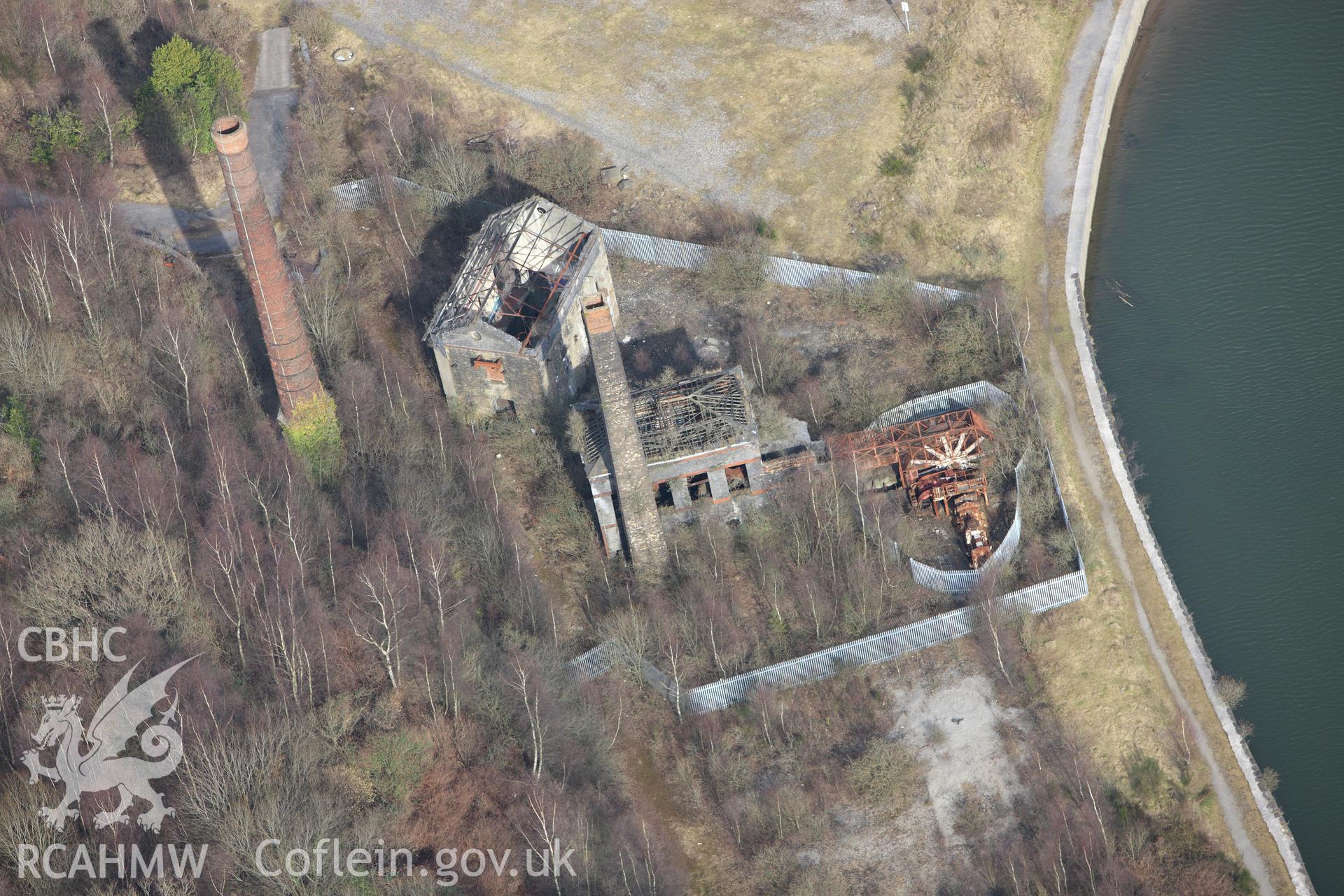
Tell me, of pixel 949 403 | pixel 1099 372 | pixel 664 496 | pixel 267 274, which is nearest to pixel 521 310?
pixel 664 496

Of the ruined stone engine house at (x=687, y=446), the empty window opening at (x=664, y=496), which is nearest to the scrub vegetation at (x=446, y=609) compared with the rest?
the empty window opening at (x=664, y=496)

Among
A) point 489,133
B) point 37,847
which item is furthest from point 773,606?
point 489,133

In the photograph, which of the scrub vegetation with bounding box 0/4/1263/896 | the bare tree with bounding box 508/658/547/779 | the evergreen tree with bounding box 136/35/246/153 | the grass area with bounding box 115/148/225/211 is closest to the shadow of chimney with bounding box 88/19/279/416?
the grass area with bounding box 115/148/225/211

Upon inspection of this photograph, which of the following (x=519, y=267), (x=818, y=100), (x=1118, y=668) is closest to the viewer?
(x=1118, y=668)

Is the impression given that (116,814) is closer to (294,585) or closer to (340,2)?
(294,585)

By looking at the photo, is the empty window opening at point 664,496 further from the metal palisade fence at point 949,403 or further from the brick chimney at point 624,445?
the metal palisade fence at point 949,403

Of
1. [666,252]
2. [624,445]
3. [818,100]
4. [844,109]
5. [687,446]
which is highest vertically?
[818,100]

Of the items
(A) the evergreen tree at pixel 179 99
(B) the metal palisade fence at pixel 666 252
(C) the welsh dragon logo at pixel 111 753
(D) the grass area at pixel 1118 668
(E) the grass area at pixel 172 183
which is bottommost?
(D) the grass area at pixel 1118 668

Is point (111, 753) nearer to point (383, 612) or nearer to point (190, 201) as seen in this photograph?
point (383, 612)
